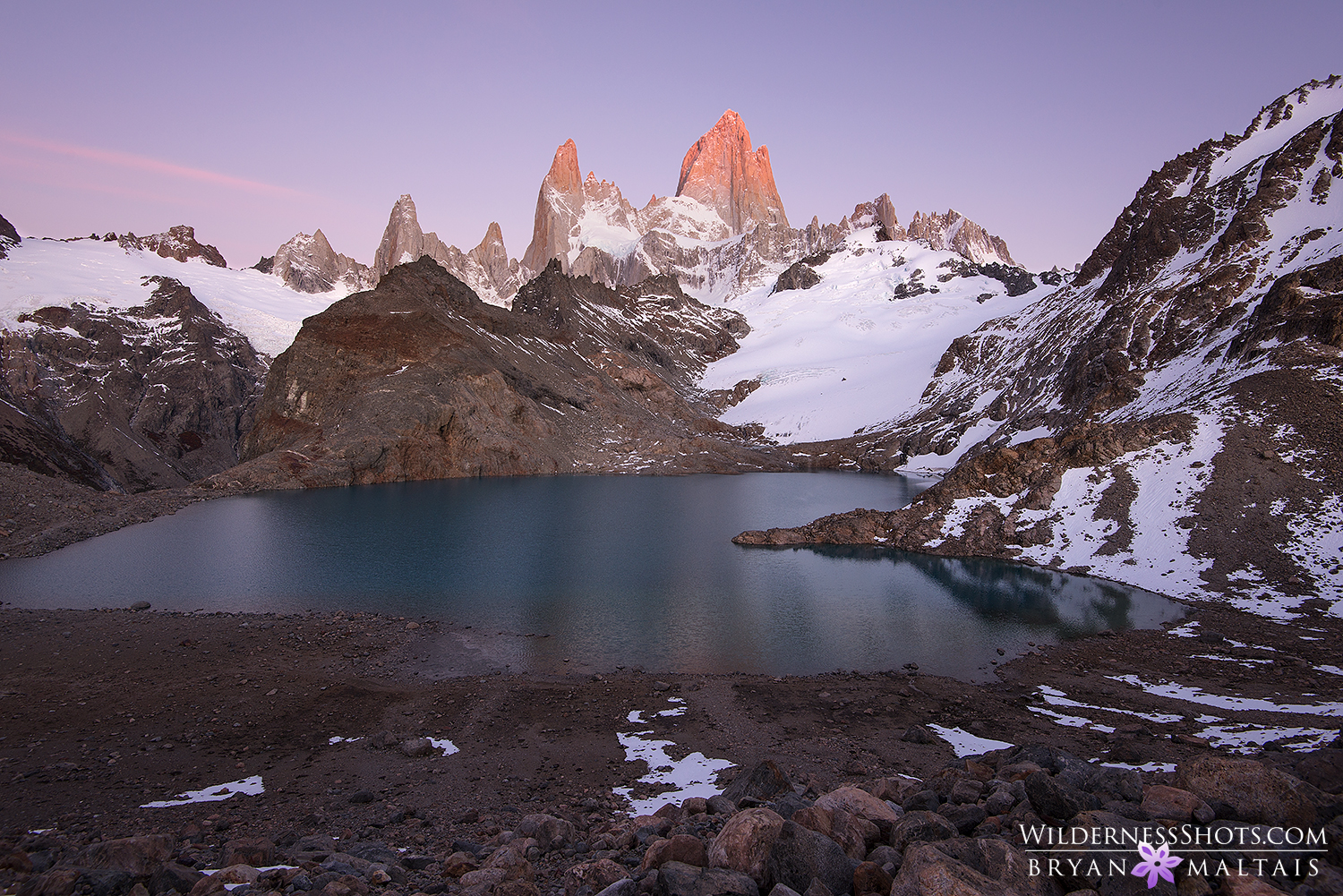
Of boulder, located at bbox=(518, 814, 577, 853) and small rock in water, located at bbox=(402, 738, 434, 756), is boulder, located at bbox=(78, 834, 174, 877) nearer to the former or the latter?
boulder, located at bbox=(518, 814, 577, 853)

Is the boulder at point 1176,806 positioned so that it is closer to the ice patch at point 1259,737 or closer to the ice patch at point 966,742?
the ice patch at point 966,742

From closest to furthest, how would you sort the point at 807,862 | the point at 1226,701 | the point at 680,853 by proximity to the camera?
the point at 807,862 → the point at 680,853 → the point at 1226,701

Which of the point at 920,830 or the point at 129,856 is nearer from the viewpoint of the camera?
the point at 920,830

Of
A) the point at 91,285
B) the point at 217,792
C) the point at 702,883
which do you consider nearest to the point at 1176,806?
the point at 702,883

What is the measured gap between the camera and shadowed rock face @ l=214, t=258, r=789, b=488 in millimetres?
98938

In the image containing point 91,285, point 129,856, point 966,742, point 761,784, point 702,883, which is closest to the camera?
point 702,883

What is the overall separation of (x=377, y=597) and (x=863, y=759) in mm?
30119

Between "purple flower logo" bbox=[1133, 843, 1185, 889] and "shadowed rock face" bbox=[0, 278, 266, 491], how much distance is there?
366 feet

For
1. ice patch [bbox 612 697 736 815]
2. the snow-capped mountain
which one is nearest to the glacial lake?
Answer: the snow-capped mountain

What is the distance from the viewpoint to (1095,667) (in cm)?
→ 2925

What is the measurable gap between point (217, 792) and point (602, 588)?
26.0 m

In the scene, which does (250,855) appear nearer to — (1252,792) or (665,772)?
(665,772)

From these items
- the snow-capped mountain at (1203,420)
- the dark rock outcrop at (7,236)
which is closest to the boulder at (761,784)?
the snow-capped mountain at (1203,420)

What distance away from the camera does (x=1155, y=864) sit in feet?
23.2
